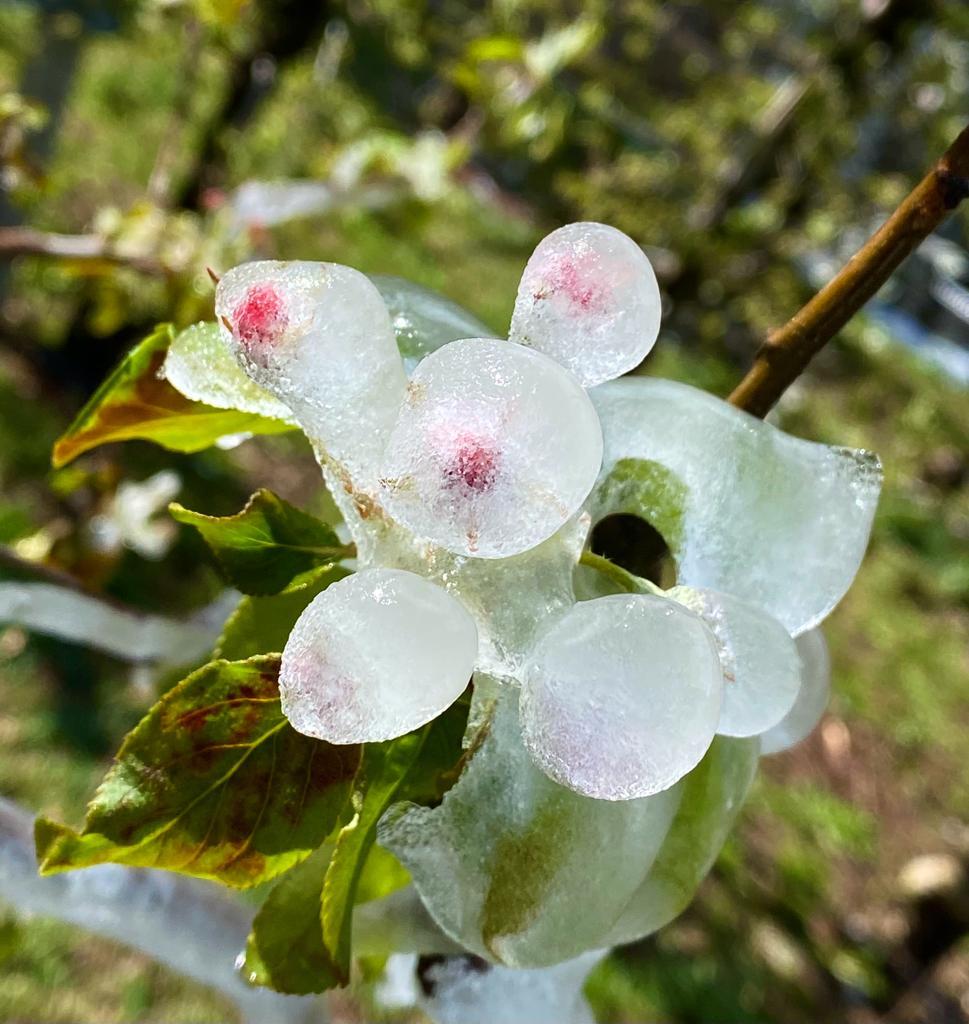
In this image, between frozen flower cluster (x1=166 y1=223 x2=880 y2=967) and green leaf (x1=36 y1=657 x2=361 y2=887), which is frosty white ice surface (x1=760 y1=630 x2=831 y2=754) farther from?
green leaf (x1=36 y1=657 x2=361 y2=887)

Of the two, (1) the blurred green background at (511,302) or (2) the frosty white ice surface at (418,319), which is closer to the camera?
(2) the frosty white ice surface at (418,319)

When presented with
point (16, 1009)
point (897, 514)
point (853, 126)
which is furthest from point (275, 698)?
point (897, 514)

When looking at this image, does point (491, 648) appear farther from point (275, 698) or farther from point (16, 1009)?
point (16, 1009)

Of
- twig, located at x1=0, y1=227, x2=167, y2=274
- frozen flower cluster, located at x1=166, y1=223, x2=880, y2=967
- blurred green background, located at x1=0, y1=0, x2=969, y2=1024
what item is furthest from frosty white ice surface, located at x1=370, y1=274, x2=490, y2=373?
twig, located at x1=0, y1=227, x2=167, y2=274

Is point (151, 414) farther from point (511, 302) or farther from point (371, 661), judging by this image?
point (511, 302)

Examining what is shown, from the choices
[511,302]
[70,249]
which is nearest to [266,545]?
[70,249]

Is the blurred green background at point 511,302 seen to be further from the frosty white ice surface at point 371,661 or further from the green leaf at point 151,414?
the frosty white ice surface at point 371,661

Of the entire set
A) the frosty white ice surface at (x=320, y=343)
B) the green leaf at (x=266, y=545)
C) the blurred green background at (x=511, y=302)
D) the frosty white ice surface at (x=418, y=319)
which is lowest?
the blurred green background at (x=511, y=302)

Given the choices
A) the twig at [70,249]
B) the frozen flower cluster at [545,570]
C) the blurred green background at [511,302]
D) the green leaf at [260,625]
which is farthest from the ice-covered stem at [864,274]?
the twig at [70,249]
